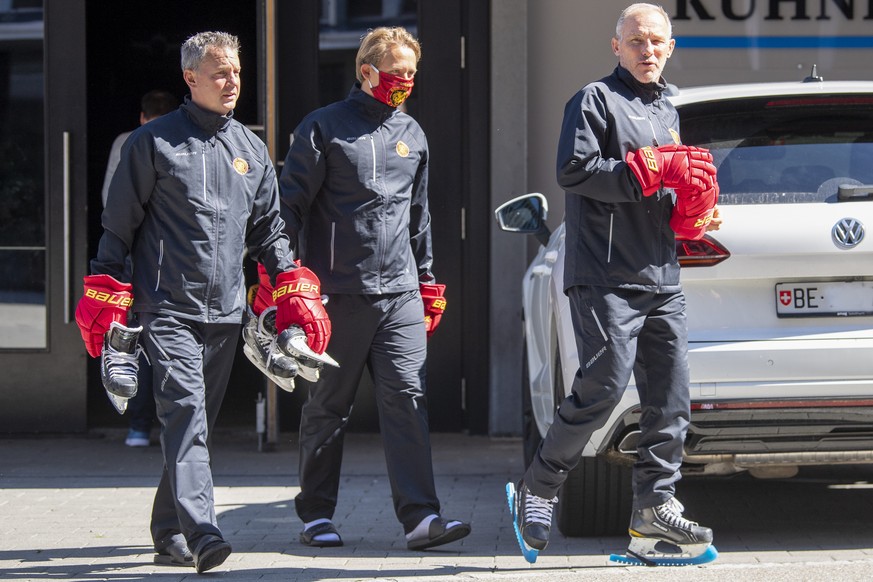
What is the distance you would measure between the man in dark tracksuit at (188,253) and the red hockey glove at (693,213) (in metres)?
1.60

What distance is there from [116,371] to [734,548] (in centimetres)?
244

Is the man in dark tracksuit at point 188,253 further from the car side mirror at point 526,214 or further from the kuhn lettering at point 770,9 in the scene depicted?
the kuhn lettering at point 770,9

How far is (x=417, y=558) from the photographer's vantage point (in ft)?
17.4

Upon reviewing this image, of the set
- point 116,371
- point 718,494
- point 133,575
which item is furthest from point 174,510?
point 718,494

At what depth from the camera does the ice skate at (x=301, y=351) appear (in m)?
5.04

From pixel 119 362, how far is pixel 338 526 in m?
1.55

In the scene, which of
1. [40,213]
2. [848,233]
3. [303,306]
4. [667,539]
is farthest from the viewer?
[40,213]

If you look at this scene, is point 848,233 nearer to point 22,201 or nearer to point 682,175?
point 682,175

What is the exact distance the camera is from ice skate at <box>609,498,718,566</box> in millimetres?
4828

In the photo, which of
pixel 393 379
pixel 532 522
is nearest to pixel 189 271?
pixel 393 379

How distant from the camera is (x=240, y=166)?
5164 mm

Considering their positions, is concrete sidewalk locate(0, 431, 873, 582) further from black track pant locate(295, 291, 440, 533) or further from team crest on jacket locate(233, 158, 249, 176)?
team crest on jacket locate(233, 158, 249, 176)

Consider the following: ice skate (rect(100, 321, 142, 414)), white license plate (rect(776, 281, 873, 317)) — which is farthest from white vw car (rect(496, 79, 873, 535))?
ice skate (rect(100, 321, 142, 414))

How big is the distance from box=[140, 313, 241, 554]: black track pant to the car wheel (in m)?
1.37
